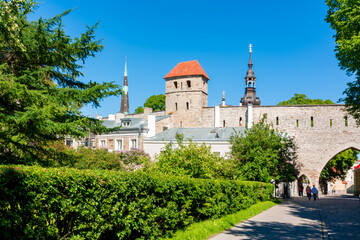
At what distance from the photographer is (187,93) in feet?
150

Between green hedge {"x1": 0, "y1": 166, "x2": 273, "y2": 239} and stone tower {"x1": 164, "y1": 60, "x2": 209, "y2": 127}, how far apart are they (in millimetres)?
34944

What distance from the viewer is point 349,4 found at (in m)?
15.9

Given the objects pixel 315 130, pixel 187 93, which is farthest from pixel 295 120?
pixel 187 93

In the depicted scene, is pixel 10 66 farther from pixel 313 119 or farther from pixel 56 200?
pixel 313 119

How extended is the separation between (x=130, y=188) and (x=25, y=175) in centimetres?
256

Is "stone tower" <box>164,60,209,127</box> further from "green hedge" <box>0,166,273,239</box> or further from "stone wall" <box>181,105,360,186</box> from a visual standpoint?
"green hedge" <box>0,166,273,239</box>

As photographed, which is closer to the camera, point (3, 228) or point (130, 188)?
point (3, 228)

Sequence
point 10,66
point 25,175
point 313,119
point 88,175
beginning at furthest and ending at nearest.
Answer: point 313,119 < point 10,66 < point 88,175 < point 25,175

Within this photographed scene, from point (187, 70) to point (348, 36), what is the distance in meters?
31.3

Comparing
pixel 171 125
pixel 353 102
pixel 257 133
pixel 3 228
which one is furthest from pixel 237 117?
pixel 3 228

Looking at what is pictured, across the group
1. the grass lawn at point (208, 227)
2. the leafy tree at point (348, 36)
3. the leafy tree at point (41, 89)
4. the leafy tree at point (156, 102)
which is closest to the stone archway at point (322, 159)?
the leafy tree at point (348, 36)

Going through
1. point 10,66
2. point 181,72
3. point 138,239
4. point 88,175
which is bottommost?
point 138,239

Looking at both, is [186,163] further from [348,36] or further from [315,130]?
[315,130]

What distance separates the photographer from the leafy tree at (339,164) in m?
50.2
